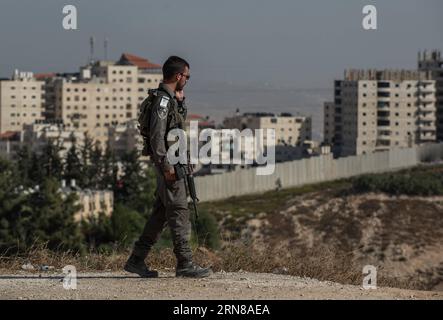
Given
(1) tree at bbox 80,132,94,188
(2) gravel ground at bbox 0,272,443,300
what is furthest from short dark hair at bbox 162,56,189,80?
(1) tree at bbox 80,132,94,188

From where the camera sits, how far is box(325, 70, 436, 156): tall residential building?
153 metres

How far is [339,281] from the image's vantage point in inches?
592

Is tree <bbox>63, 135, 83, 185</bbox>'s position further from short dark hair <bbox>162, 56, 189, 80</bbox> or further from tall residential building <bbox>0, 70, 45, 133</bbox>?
short dark hair <bbox>162, 56, 189, 80</bbox>

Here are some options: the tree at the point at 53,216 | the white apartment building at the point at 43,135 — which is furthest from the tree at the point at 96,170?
the tree at the point at 53,216

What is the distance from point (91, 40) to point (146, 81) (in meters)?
15.6

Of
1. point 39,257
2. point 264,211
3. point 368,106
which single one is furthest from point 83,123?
point 39,257

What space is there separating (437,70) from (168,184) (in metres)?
156

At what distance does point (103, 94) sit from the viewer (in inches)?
7333

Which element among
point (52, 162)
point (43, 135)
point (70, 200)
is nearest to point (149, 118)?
point (70, 200)

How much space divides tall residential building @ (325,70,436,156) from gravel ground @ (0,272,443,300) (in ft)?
447

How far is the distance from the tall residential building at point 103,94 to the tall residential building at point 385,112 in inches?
1322

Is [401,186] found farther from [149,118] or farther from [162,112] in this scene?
[162,112]

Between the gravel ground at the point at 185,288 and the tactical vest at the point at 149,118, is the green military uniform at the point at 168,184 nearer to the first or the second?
the tactical vest at the point at 149,118
